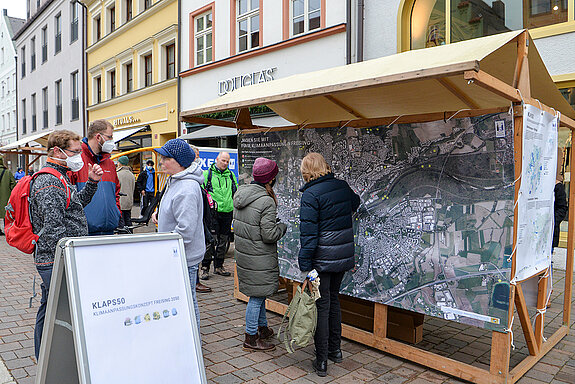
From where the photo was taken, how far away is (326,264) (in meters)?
3.62

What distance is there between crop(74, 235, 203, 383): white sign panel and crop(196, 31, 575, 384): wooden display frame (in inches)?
73.5

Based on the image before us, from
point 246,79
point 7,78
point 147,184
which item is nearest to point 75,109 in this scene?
point 147,184

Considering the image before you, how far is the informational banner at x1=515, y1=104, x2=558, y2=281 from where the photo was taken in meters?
3.41

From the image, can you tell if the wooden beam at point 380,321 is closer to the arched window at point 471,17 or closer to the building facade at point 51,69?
the arched window at point 471,17

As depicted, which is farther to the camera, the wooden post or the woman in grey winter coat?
the wooden post

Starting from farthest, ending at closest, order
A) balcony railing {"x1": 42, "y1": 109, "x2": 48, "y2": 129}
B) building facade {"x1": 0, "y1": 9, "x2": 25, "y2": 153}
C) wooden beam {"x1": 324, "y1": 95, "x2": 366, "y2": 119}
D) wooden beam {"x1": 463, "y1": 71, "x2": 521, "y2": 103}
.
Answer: building facade {"x1": 0, "y1": 9, "x2": 25, "y2": 153} → balcony railing {"x1": 42, "y1": 109, "x2": 48, "y2": 129} → wooden beam {"x1": 324, "y1": 95, "x2": 366, "y2": 119} → wooden beam {"x1": 463, "y1": 71, "x2": 521, "y2": 103}

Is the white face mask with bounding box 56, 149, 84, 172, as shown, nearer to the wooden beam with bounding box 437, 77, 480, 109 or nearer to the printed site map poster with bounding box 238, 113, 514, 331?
the printed site map poster with bounding box 238, 113, 514, 331

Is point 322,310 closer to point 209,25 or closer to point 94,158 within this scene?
point 94,158

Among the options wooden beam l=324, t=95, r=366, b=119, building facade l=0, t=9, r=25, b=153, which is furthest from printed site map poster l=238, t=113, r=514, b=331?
building facade l=0, t=9, r=25, b=153

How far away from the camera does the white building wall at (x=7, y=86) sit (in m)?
36.6

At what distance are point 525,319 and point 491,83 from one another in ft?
6.59

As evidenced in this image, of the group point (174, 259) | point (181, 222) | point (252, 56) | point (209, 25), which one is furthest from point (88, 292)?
point (209, 25)

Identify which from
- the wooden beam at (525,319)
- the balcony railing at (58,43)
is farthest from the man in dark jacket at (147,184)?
the balcony railing at (58,43)

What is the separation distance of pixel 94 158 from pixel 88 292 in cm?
171
